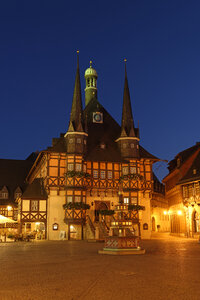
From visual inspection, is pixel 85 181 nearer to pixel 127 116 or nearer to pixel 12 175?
pixel 127 116

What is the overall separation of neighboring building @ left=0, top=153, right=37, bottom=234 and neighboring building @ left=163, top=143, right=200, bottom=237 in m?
24.9

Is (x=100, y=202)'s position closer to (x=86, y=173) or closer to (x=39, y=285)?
(x=86, y=173)

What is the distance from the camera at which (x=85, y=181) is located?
4794 cm

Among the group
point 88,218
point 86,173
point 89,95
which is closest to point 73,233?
point 88,218

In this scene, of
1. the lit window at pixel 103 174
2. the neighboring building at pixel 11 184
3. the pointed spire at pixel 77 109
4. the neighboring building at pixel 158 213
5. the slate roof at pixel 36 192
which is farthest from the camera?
the neighboring building at pixel 158 213

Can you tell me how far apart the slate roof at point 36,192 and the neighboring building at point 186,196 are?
1823 cm

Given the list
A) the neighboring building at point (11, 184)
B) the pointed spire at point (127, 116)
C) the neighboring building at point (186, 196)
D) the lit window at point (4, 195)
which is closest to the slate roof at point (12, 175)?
the neighboring building at point (11, 184)

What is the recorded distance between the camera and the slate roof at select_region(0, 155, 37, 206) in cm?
6341

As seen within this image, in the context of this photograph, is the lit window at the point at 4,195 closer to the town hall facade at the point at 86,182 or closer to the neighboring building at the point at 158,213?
the town hall facade at the point at 86,182

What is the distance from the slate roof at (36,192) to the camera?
157 feet

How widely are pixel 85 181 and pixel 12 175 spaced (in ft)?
79.2

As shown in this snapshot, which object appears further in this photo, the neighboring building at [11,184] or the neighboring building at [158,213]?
the neighboring building at [158,213]

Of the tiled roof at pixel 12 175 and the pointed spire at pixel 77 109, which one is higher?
the pointed spire at pixel 77 109

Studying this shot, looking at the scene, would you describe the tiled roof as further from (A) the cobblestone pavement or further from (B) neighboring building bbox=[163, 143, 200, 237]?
(A) the cobblestone pavement
